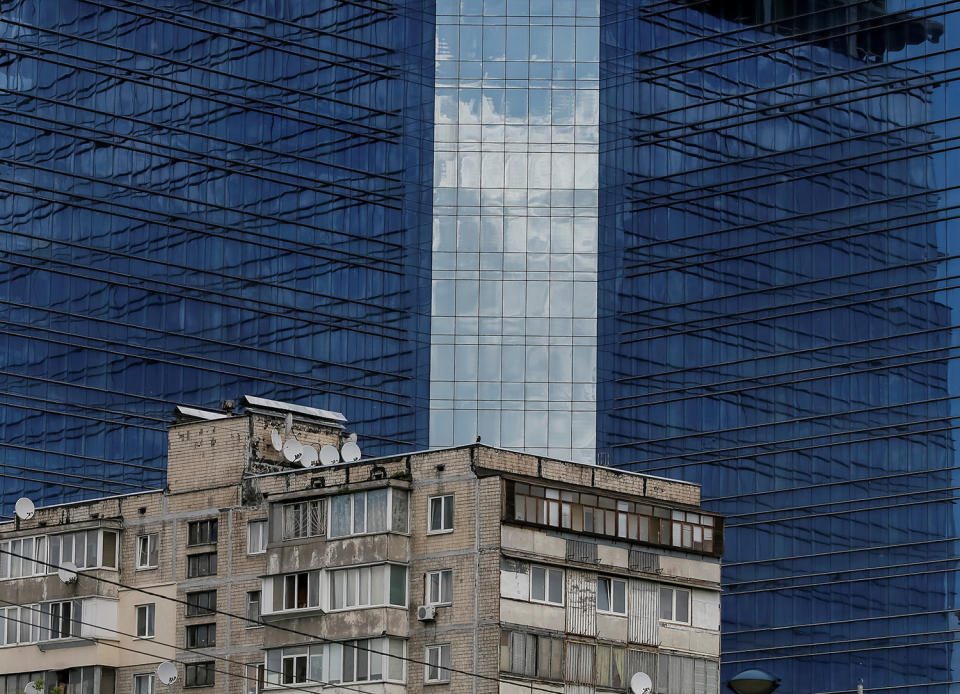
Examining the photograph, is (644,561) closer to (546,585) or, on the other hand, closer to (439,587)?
(546,585)

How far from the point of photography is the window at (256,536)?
104 meters

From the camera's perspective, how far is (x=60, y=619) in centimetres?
10731

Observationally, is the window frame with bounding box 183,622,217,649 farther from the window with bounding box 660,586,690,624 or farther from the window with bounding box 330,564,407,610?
the window with bounding box 660,586,690,624

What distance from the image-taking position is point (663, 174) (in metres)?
179

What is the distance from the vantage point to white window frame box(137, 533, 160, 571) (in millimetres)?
107250

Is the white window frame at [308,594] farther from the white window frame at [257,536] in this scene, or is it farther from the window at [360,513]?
the white window frame at [257,536]

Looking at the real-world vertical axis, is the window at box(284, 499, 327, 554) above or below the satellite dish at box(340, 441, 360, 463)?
below

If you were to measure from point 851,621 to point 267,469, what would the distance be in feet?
217

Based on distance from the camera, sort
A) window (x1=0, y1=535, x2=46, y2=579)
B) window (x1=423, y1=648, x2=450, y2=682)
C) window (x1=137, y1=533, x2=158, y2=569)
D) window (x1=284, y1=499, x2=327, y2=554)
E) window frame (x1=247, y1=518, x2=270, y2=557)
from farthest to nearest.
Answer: window (x1=0, y1=535, x2=46, y2=579), window (x1=137, y1=533, x2=158, y2=569), window frame (x1=247, y1=518, x2=270, y2=557), window (x1=284, y1=499, x2=327, y2=554), window (x1=423, y1=648, x2=450, y2=682)

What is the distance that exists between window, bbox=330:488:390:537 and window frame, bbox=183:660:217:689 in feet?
26.9

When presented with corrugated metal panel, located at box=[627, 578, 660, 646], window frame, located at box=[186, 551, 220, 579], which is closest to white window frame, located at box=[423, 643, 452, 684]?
corrugated metal panel, located at box=[627, 578, 660, 646]

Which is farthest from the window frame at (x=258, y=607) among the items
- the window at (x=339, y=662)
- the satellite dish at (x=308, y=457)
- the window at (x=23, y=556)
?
the window at (x=23, y=556)

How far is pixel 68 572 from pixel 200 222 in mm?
70468

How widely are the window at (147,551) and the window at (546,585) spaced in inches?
702
